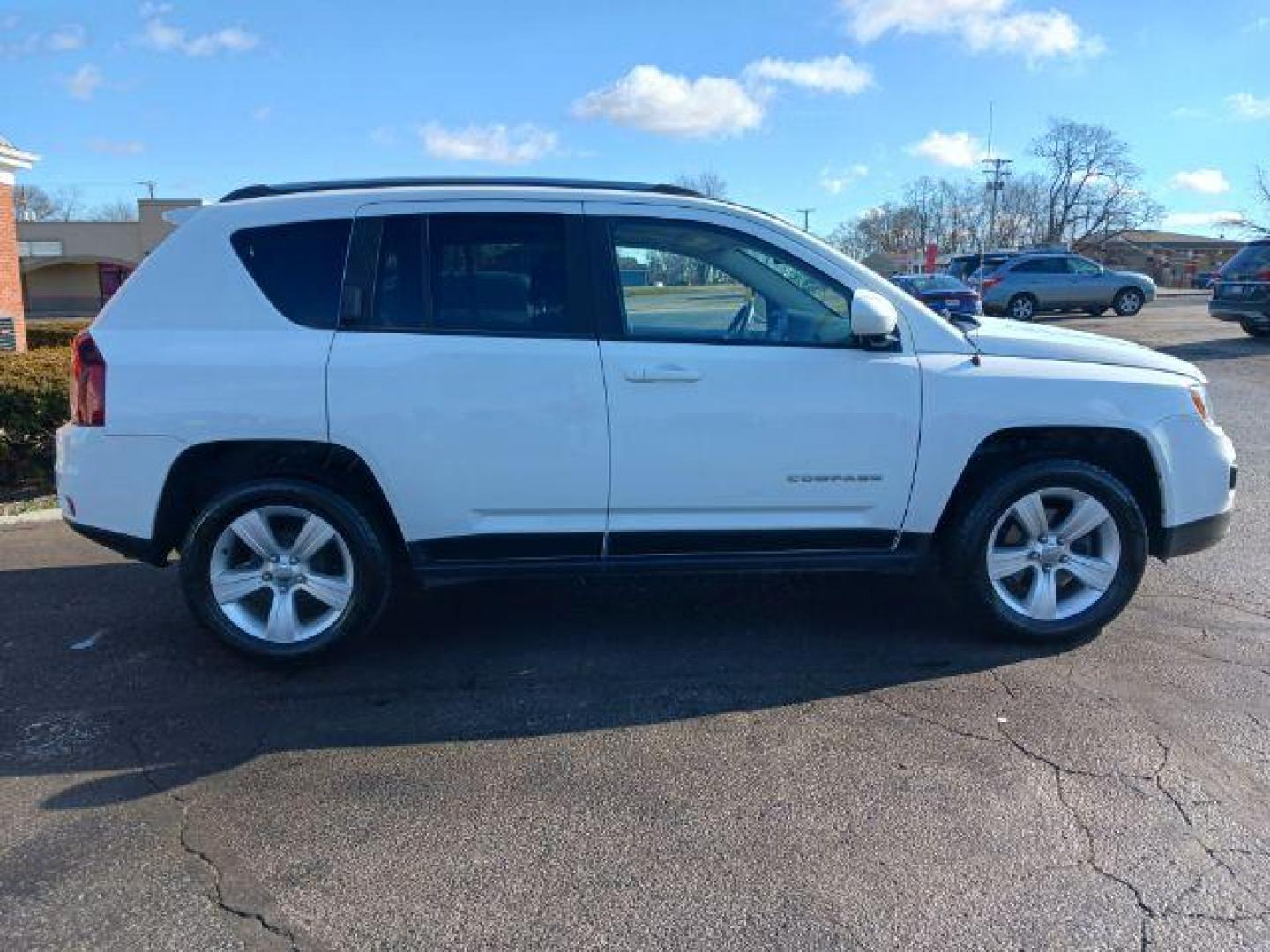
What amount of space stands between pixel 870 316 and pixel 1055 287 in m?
24.1

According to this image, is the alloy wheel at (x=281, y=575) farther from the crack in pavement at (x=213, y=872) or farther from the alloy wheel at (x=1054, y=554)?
A: the alloy wheel at (x=1054, y=554)

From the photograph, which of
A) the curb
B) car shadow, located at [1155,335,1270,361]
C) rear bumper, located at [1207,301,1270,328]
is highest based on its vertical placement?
rear bumper, located at [1207,301,1270,328]

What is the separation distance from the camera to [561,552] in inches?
172

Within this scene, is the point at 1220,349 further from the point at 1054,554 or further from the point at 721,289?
the point at 721,289

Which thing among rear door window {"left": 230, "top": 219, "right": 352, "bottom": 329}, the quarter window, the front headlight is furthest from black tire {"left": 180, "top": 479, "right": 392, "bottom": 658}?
the front headlight

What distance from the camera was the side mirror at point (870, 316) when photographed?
4121 mm

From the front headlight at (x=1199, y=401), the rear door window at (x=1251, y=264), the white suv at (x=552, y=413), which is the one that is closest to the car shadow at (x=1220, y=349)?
the rear door window at (x=1251, y=264)

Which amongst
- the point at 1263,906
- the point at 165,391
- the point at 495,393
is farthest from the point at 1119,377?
the point at 165,391

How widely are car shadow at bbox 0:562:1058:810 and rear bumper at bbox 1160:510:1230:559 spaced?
2.45ft

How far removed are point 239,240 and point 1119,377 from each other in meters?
3.86

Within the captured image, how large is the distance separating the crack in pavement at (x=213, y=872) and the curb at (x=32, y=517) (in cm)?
408

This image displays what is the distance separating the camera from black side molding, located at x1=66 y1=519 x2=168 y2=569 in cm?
429

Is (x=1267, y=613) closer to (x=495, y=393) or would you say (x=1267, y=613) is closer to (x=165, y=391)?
(x=495, y=393)

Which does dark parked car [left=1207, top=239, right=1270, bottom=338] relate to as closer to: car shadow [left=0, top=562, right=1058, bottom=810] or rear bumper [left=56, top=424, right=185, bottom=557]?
car shadow [left=0, top=562, right=1058, bottom=810]
